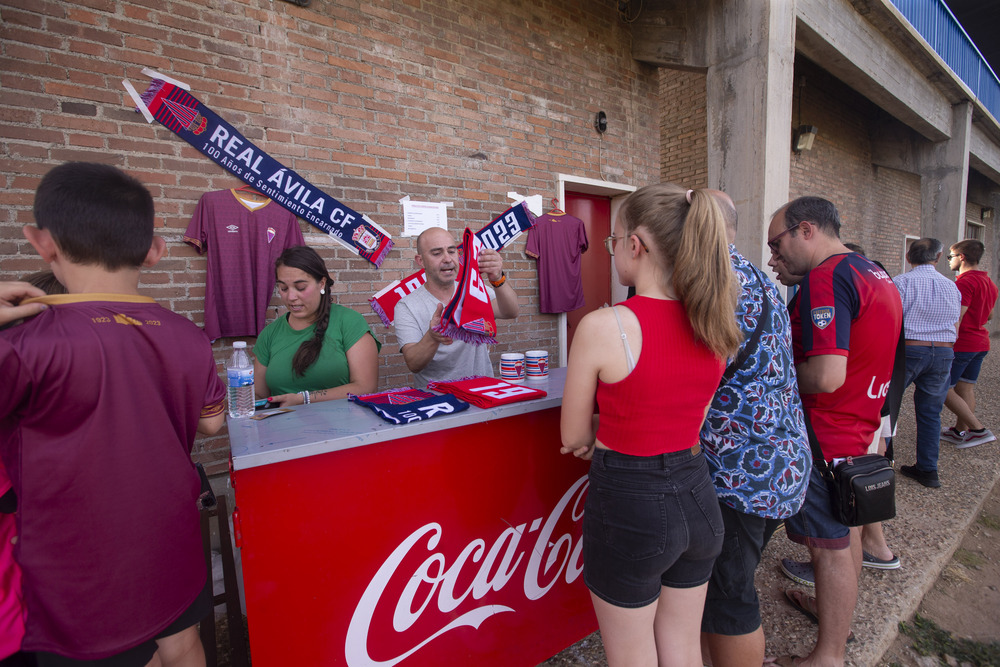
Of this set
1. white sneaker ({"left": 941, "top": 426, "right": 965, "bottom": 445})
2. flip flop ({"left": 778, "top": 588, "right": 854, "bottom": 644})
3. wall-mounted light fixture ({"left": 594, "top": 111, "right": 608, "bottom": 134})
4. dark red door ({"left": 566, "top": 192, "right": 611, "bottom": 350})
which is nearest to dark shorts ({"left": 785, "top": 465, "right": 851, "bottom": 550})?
flip flop ({"left": 778, "top": 588, "right": 854, "bottom": 644})

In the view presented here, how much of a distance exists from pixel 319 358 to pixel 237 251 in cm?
139

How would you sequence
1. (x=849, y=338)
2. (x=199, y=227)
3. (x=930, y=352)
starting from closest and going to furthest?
(x=849, y=338) < (x=199, y=227) < (x=930, y=352)

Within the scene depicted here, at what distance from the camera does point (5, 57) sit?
2.55 meters

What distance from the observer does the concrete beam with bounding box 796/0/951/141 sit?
16.6 ft

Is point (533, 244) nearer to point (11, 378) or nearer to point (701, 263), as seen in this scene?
point (701, 263)

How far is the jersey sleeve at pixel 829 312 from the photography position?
1804mm

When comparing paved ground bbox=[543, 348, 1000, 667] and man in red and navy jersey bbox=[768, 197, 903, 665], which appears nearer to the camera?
man in red and navy jersey bbox=[768, 197, 903, 665]

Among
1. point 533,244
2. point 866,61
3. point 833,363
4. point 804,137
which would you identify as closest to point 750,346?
point 833,363

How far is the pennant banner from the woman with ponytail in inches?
110

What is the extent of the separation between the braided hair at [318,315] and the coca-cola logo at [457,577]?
1.12 meters

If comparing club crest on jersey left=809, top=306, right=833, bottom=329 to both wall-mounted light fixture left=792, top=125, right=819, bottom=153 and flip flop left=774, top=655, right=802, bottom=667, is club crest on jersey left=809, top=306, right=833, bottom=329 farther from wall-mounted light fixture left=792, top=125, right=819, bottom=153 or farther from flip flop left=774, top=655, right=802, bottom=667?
wall-mounted light fixture left=792, top=125, right=819, bottom=153

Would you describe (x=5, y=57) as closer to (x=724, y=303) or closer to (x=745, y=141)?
(x=724, y=303)

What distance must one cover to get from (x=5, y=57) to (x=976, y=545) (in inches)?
266

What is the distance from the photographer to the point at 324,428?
1.61 meters
